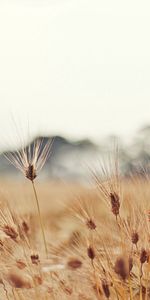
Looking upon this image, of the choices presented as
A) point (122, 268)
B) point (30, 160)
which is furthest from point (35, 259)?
point (122, 268)

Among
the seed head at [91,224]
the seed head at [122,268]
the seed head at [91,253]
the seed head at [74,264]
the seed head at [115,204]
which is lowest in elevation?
the seed head at [91,253]

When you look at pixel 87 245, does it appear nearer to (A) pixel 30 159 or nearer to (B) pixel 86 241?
(B) pixel 86 241

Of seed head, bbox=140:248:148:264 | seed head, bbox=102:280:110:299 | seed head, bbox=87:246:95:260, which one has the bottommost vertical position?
seed head, bbox=102:280:110:299

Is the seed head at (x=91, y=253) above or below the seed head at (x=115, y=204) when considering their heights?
below

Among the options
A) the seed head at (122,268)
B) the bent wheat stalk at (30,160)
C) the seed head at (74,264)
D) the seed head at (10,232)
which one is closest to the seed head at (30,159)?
the bent wheat stalk at (30,160)

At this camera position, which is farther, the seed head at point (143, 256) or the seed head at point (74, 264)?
the seed head at point (143, 256)

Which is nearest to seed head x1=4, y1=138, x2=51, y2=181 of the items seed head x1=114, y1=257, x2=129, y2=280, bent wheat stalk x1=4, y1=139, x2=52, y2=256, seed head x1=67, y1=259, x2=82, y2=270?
bent wheat stalk x1=4, y1=139, x2=52, y2=256

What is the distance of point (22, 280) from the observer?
5.00 ft

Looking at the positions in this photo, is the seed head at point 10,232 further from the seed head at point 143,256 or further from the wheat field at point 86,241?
the seed head at point 143,256

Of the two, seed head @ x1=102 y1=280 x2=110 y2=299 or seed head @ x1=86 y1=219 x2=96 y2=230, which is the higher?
seed head @ x1=86 y1=219 x2=96 y2=230

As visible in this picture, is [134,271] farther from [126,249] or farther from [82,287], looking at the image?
[126,249]

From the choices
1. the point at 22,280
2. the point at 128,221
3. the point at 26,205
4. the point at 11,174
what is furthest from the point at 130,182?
the point at 11,174

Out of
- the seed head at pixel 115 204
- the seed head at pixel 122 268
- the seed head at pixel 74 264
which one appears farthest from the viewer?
the seed head at pixel 115 204

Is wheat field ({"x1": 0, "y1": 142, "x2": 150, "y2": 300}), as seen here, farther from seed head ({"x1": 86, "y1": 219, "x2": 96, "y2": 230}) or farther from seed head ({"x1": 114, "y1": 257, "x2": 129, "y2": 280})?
seed head ({"x1": 114, "y1": 257, "x2": 129, "y2": 280})
